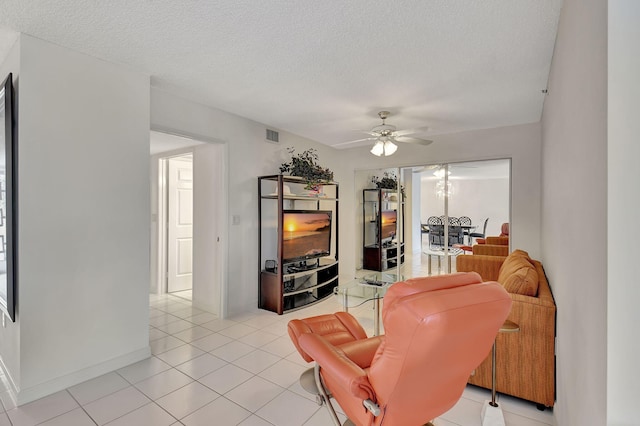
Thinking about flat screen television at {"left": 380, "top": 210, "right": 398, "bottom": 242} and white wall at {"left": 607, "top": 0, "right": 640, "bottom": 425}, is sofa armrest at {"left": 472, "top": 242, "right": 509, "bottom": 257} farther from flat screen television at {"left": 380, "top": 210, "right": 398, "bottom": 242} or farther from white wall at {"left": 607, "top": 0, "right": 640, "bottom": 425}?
white wall at {"left": 607, "top": 0, "right": 640, "bottom": 425}

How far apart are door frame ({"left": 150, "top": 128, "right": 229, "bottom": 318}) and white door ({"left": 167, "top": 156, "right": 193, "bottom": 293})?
0.29ft

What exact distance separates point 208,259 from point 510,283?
11.3 feet

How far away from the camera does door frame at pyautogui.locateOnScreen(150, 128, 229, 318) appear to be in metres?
3.79

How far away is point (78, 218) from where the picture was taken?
7.81 ft

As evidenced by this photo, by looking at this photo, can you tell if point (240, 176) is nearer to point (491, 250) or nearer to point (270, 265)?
point (270, 265)

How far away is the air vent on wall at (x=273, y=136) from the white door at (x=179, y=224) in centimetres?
151

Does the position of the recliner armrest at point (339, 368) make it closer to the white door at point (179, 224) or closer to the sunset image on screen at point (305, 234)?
the sunset image on screen at point (305, 234)

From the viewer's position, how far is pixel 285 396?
223 cm

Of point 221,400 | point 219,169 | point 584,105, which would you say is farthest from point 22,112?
point 584,105

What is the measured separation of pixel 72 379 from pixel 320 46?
312 centimetres

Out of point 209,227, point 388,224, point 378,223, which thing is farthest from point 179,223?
point 388,224

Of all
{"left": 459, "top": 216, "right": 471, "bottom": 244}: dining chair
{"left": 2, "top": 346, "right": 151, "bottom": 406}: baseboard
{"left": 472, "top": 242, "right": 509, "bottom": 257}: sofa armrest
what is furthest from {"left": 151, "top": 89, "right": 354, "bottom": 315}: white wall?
{"left": 472, "top": 242, "right": 509, "bottom": 257}: sofa armrest

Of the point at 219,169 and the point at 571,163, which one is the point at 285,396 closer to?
the point at 571,163

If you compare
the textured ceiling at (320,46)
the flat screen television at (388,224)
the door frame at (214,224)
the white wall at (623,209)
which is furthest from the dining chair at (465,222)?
the white wall at (623,209)
